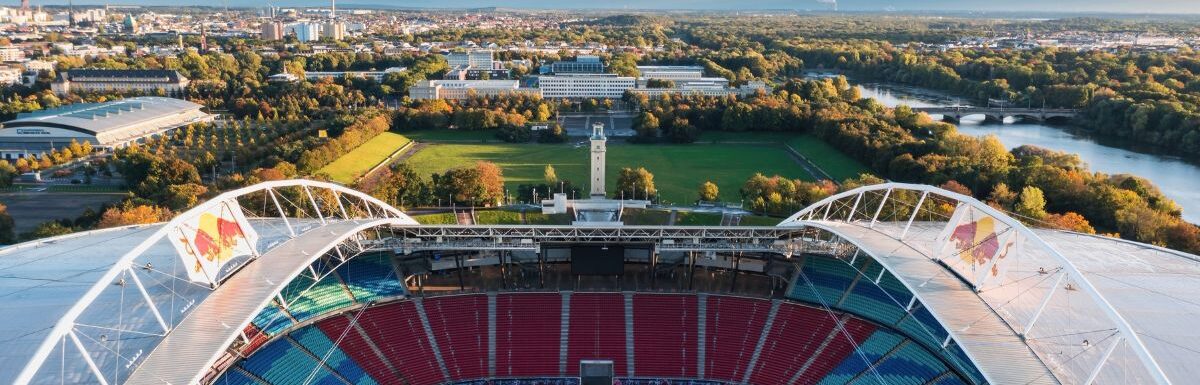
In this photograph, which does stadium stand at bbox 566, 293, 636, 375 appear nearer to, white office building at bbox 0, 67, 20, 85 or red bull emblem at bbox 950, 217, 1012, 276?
red bull emblem at bbox 950, 217, 1012, 276

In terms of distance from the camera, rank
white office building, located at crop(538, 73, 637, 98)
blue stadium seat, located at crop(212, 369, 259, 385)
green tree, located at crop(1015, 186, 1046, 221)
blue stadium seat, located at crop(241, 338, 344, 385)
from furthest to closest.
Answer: white office building, located at crop(538, 73, 637, 98)
green tree, located at crop(1015, 186, 1046, 221)
blue stadium seat, located at crop(241, 338, 344, 385)
blue stadium seat, located at crop(212, 369, 259, 385)

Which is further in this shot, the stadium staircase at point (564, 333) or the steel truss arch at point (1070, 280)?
the stadium staircase at point (564, 333)

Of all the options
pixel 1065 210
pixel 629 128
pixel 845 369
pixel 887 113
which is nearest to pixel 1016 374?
pixel 845 369

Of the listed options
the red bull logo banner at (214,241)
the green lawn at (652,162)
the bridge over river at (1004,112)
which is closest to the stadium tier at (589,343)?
the red bull logo banner at (214,241)

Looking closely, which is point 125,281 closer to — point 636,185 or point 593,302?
point 593,302

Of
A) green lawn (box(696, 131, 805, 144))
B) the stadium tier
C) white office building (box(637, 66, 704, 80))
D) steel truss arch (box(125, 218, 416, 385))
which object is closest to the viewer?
steel truss arch (box(125, 218, 416, 385))

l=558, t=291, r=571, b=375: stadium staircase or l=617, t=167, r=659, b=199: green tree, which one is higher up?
l=617, t=167, r=659, b=199: green tree

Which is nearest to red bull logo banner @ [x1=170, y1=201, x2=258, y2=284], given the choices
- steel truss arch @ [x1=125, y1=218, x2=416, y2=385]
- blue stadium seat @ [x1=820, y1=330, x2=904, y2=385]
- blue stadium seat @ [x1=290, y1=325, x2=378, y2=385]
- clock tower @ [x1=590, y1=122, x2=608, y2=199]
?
steel truss arch @ [x1=125, y1=218, x2=416, y2=385]

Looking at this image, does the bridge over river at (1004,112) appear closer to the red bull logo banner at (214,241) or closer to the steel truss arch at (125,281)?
the steel truss arch at (125,281)
